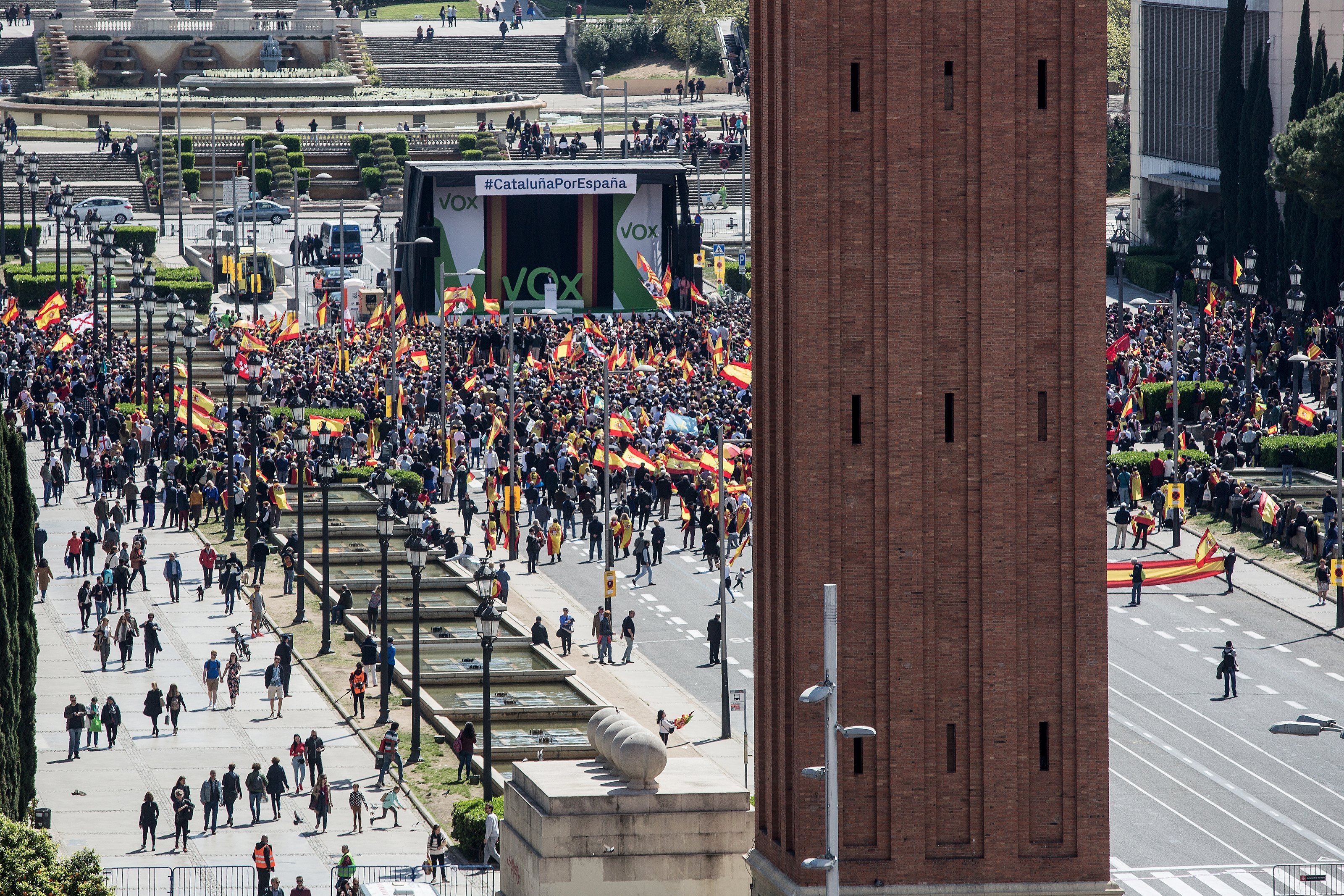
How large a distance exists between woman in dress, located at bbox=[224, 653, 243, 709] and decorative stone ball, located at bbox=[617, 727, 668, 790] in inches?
713

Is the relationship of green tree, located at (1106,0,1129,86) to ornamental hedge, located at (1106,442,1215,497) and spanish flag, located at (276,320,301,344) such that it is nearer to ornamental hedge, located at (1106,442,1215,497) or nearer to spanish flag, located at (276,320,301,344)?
spanish flag, located at (276,320,301,344)

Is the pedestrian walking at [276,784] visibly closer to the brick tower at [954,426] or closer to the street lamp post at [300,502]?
the street lamp post at [300,502]

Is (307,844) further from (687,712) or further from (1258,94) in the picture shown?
(1258,94)

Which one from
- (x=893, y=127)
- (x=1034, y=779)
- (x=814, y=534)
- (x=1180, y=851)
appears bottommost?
(x=1180, y=851)

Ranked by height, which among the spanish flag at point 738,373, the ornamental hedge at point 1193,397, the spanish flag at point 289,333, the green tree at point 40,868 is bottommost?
the green tree at point 40,868

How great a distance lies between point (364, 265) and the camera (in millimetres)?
121062

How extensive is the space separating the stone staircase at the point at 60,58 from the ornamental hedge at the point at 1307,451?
102189mm

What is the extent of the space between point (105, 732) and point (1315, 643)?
27.8m

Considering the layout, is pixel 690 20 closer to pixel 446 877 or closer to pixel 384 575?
pixel 384 575

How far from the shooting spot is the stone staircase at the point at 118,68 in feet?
547

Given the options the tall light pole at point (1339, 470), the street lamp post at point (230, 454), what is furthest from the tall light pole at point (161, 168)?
the tall light pole at point (1339, 470)

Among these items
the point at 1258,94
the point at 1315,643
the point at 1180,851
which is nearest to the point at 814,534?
the point at 1180,851

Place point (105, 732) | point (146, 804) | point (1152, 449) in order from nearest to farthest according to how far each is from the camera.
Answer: point (146, 804), point (105, 732), point (1152, 449)

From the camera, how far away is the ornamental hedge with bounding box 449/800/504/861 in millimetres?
47188
